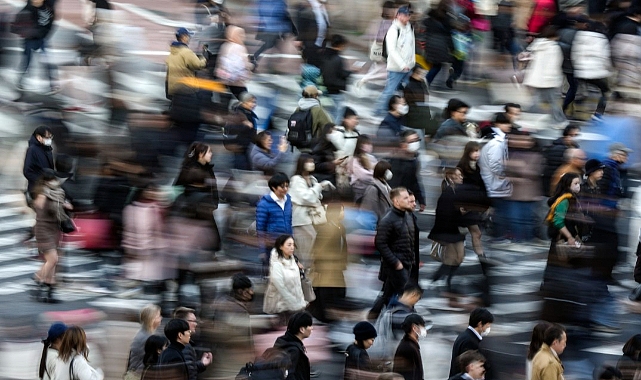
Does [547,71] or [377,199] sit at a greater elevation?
[377,199]

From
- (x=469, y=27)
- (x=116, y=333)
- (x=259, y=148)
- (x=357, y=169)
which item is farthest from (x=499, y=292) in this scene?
(x=469, y=27)

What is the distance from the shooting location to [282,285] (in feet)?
40.8

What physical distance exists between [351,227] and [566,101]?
19.3ft

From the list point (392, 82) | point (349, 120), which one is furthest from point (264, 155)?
point (392, 82)

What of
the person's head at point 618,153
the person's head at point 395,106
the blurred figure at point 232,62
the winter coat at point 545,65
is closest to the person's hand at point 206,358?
the person's head at point 618,153

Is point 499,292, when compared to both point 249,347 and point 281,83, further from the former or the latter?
point 281,83

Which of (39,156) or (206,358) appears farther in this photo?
(39,156)

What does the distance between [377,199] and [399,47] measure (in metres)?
4.93

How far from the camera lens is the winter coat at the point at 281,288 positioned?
12.4 metres

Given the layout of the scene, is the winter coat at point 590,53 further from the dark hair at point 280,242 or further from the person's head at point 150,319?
the person's head at point 150,319

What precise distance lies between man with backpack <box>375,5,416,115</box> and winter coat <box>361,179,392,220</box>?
458 cm

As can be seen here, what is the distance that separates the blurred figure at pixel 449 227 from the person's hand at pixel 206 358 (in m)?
3.21

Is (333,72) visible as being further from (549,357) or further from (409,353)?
(549,357)

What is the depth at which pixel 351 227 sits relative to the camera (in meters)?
13.3
